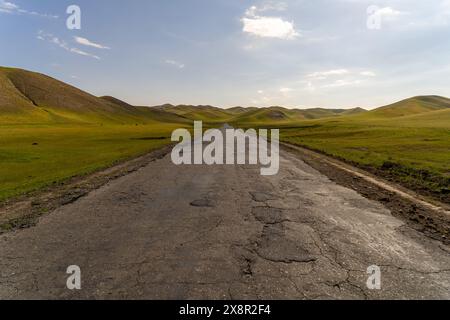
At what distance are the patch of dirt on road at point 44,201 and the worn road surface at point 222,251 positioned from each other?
0.53m

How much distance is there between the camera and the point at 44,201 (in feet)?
36.1

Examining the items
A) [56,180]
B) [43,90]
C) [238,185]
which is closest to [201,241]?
[238,185]

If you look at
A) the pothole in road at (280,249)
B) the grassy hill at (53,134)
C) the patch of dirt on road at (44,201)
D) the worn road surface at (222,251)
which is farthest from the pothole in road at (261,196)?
the grassy hill at (53,134)

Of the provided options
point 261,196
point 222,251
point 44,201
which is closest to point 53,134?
point 44,201

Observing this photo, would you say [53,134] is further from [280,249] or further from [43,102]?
[43,102]

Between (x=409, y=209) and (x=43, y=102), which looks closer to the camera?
(x=409, y=209)

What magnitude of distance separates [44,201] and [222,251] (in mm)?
7452

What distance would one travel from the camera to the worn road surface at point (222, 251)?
16.6 feet

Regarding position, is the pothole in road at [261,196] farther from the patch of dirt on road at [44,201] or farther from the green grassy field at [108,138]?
the green grassy field at [108,138]

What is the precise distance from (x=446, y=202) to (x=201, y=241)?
8.93 metres

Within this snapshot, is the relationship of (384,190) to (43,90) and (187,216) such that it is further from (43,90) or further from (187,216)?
(43,90)

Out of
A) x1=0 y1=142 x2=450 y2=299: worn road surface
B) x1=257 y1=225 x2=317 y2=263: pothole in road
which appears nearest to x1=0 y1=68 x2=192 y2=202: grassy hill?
x1=0 y1=142 x2=450 y2=299: worn road surface

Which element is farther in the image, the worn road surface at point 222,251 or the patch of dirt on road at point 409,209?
the patch of dirt on road at point 409,209

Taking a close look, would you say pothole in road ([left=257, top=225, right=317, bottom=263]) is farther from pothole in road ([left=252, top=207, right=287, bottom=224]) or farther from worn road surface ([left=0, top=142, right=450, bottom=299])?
pothole in road ([left=252, top=207, right=287, bottom=224])
